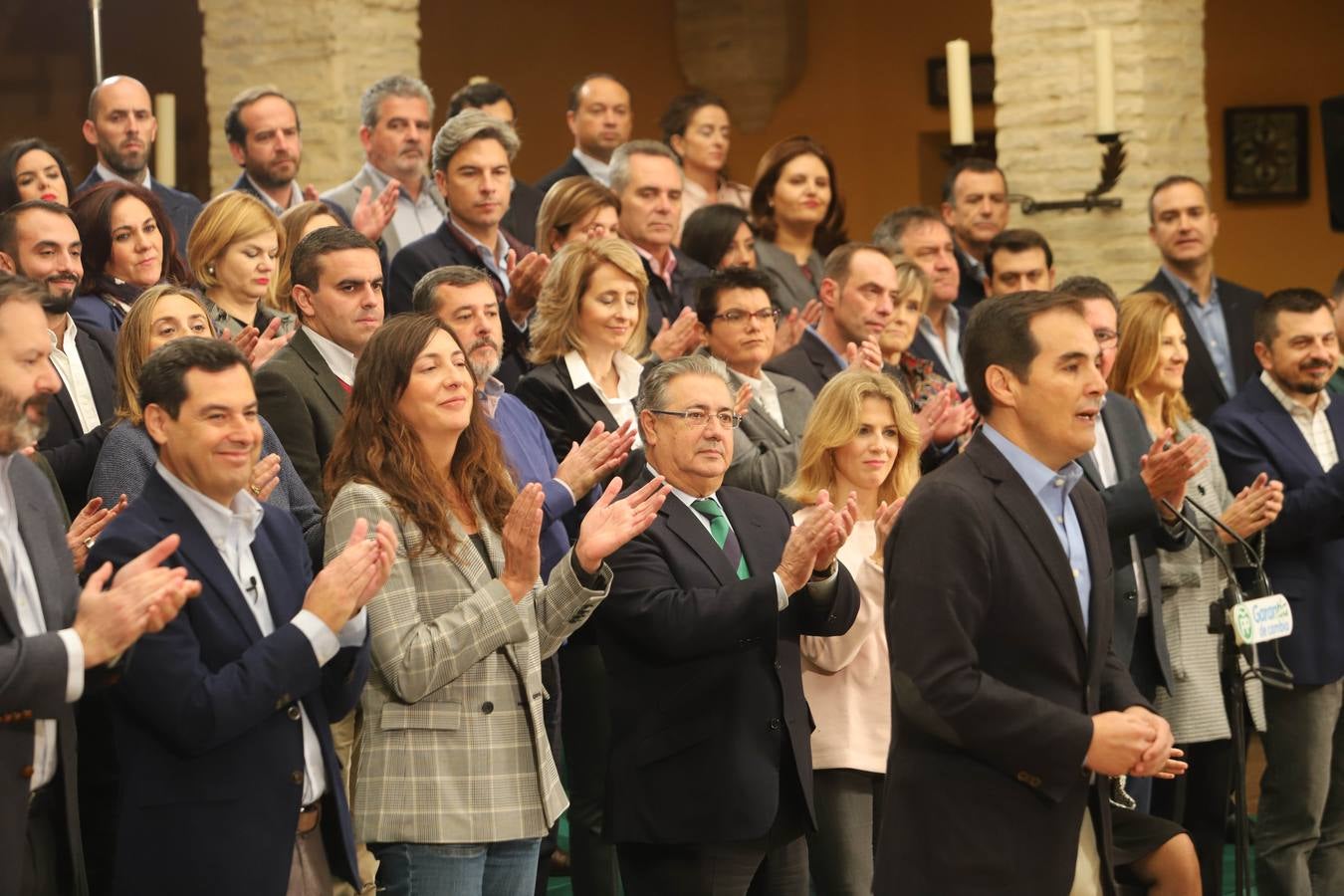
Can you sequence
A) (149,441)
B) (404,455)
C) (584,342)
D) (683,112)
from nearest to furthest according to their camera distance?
(404,455)
(149,441)
(584,342)
(683,112)

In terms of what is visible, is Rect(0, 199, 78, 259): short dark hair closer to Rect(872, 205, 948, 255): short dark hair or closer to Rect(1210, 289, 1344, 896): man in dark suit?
Rect(872, 205, 948, 255): short dark hair

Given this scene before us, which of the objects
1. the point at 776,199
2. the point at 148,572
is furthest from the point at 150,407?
the point at 776,199

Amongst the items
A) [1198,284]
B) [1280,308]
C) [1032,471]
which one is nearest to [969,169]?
[1198,284]

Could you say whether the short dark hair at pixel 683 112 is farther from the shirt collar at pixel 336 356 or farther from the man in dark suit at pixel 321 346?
the shirt collar at pixel 336 356

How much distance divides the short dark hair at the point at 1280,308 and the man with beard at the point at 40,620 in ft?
11.4

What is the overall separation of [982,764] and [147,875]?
1.34 metres

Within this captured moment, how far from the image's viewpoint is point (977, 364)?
3219 millimetres

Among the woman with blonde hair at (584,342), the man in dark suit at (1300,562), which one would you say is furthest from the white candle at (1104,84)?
the woman with blonde hair at (584,342)

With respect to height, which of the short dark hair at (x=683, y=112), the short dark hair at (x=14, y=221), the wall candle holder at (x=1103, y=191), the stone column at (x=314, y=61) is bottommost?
the short dark hair at (x=14, y=221)

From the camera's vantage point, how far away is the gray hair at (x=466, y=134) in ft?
17.8

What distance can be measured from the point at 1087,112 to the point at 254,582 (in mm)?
5130

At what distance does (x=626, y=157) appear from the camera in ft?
19.3

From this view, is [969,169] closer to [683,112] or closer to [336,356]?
[683,112]

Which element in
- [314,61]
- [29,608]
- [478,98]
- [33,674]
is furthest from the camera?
[314,61]
